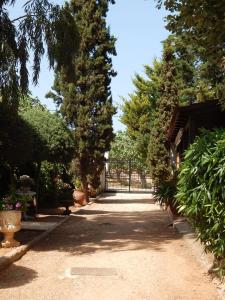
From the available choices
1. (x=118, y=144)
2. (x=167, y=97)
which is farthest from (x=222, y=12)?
→ (x=118, y=144)

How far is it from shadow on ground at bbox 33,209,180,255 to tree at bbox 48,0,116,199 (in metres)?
7.39

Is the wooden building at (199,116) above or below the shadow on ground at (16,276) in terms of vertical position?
above

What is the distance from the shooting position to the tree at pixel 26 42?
9.81 m

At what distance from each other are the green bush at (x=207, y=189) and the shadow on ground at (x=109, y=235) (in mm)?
3480

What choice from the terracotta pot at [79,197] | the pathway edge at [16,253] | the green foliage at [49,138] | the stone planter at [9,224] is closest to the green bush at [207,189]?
the pathway edge at [16,253]

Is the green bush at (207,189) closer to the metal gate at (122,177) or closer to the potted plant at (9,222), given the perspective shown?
the potted plant at (9,222)

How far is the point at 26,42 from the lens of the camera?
33.0 feet

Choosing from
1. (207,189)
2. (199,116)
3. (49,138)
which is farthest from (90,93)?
(207,189)

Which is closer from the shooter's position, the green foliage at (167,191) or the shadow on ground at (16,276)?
the shadow on ground at (16,276)

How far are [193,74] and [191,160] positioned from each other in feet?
89.1

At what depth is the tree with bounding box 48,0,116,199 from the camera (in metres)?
23.7

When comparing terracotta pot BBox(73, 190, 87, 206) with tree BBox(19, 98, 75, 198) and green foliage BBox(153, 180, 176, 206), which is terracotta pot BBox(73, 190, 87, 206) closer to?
tree BBox(19, 98, 75, 198)

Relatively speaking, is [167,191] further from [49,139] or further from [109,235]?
[49,139]

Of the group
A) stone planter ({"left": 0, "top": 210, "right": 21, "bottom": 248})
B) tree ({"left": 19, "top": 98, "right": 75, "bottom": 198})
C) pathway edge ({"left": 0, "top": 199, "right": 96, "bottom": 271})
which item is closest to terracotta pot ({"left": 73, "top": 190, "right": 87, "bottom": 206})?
tree ({"left": 19, "top": 98, "right": 75, "bottom": 198})
